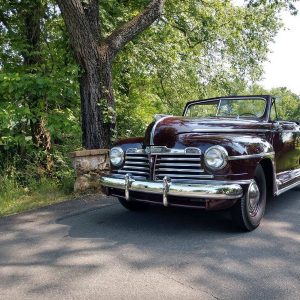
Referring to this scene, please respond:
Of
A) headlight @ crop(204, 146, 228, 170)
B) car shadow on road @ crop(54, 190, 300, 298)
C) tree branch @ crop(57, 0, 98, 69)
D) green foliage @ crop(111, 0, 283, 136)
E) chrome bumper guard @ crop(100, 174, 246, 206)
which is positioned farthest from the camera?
green foliage @ crop(111, 0, 283, 136)

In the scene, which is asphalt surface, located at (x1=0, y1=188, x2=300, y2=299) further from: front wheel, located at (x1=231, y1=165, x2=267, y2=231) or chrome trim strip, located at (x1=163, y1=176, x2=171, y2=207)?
chrome trim strip, located at (x1=163, y1=176, x2=171, y2=207)

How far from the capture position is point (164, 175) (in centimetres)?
448

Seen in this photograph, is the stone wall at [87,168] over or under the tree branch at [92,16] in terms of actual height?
under

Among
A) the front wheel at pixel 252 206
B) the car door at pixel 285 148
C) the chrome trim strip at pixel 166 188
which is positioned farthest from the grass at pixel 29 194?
the car door at pixel 285 148

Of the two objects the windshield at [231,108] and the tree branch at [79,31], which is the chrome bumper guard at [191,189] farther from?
the tree branch at [79,31]

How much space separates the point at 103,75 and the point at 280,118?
325 cm

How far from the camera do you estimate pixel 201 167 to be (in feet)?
14.1

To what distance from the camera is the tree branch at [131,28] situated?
7.46 m

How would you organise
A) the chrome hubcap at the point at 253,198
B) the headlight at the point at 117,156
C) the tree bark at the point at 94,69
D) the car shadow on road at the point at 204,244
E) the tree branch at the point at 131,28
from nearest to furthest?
1. the car shadow on road at the point at 204,244
2. the chrome hubcap at the point at 253,198
3. the headlight at the point at 117,156
4. the tree bark at the point at 94,69
5. the tree branch at the point at 131,28

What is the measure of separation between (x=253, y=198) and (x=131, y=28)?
14.5 ft

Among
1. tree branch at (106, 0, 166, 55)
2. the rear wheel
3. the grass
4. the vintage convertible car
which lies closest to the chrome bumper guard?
the vintage convertible car

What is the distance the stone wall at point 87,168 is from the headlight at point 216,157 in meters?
2.81

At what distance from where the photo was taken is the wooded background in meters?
7.06

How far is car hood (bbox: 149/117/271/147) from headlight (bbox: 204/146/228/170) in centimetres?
36
